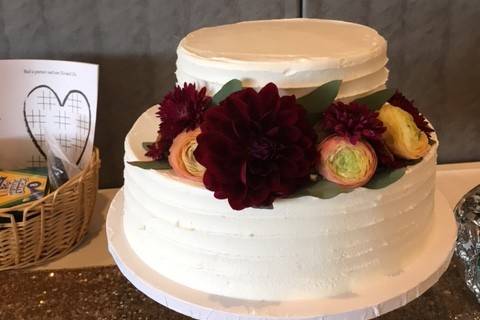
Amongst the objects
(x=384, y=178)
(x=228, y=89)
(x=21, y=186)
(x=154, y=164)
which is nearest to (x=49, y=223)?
(x=21, y=186)

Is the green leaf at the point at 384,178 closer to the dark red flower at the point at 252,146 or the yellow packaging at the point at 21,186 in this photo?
the dark red flower at the point at 252,146

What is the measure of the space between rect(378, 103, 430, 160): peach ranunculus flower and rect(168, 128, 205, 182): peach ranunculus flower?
215 millimetres

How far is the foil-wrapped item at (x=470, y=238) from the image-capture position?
102 centimetres

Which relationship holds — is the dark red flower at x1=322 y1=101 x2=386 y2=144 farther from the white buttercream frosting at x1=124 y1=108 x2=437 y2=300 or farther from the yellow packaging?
the yellow packaging

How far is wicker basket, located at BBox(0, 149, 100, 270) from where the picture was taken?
3.44 feet

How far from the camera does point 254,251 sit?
30.9 inches

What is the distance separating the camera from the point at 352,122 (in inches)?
29.9

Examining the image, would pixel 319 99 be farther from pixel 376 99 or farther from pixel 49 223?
pixel 49 223

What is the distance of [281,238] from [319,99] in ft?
0.52

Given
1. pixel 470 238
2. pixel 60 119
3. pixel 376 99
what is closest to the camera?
pixel 376 99

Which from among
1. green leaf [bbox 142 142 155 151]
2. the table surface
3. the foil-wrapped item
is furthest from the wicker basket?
the foil-wrapped item

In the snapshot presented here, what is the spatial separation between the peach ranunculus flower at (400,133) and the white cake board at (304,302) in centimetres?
14

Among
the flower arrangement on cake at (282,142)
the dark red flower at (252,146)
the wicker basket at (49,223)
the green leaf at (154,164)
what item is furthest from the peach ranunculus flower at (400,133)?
the wicker basket at (49,223)

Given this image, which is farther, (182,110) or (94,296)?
(94,296)
